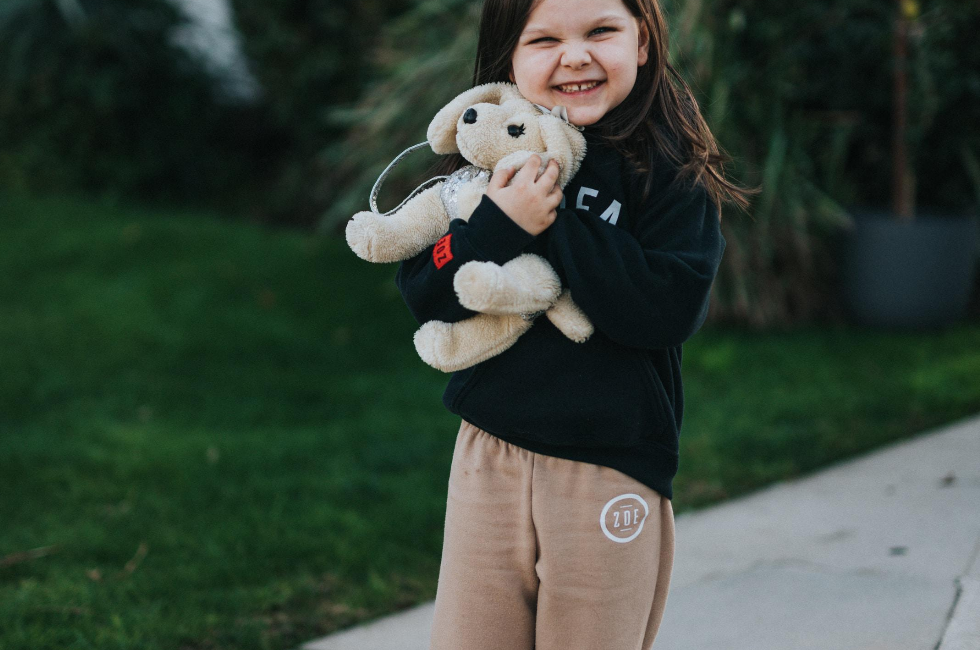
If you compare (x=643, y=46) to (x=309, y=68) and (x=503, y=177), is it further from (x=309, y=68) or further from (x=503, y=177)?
(x=309, y=68)

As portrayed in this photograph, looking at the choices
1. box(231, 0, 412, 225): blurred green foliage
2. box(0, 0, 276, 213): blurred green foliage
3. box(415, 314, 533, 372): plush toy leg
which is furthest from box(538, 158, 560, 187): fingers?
box(0, 0, 276, 213): blurred green foliage

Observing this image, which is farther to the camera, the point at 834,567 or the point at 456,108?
the point at 834,567

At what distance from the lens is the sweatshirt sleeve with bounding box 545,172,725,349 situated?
1.41 m

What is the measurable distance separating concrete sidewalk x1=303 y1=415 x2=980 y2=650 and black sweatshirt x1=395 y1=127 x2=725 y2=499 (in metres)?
0.94

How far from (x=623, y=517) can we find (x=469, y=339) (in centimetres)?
38

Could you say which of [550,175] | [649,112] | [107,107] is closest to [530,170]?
[550,175]

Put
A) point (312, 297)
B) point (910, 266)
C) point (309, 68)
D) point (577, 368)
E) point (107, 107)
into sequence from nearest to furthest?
point (577, 368) < point (910, 266) < point (312, 297) < point (309, 68) < point (107, 107)

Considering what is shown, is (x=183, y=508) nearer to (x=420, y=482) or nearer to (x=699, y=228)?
(x=420, y=482)

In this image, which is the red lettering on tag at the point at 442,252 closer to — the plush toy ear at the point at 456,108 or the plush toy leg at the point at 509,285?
the plush toy leg at the point at 509,285

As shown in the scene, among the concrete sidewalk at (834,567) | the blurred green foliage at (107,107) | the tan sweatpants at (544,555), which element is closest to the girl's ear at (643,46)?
the tan sweatpants at (544,555)

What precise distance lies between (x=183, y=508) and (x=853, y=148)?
4363 millimetres

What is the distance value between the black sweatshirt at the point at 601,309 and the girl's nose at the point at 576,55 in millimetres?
127

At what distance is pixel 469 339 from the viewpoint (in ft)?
5.04

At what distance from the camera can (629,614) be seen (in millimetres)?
1549
